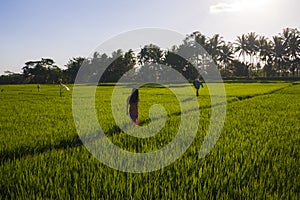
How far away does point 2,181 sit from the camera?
7.49 ft

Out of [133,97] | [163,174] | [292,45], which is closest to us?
[163,174]

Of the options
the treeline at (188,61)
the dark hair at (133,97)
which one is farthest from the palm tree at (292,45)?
the dark hair at (133,97)

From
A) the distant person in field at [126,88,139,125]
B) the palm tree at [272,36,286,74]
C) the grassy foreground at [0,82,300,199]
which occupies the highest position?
the palm tree at [272,36,286,74]

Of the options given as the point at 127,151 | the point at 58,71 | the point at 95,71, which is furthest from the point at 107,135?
the point at 95,71

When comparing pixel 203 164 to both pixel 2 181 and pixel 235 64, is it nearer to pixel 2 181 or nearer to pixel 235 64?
pixel 2 181

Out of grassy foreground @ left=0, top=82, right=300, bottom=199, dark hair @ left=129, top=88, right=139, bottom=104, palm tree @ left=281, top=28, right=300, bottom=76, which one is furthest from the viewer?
palm tree @ left=281, top=28, right=300, bottom=76

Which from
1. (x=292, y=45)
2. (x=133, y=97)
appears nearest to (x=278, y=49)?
(x=292, y=45)

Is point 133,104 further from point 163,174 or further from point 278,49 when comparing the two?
point 278,49

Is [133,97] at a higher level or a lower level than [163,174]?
higher

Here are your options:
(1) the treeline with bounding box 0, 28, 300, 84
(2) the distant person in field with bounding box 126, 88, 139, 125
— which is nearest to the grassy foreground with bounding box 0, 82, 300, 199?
(2) the distant person in field with bounding box 126, 88, 139, 125

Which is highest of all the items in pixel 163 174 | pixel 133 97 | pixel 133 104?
pixel 133 97

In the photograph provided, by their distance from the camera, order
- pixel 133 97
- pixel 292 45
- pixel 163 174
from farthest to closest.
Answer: pixel 292 45 < pixel 133 97 < pixel 163 174

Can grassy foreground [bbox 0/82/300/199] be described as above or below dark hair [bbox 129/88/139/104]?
below

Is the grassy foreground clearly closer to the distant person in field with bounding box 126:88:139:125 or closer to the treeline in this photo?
the distant person in field with bounding box 126:88:139:125
